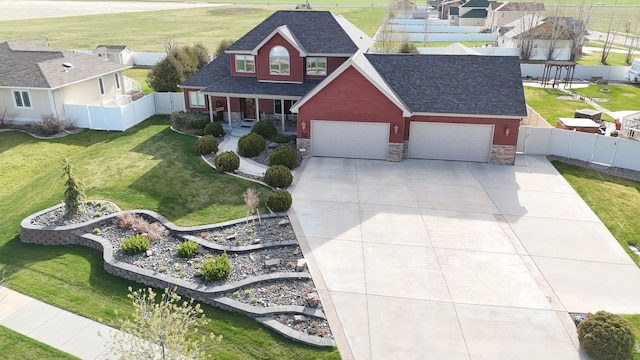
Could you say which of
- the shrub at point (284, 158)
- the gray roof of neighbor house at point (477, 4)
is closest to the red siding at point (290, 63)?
the shrub at point (284, 158)

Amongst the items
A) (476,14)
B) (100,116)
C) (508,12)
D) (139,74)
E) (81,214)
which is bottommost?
(81,214)

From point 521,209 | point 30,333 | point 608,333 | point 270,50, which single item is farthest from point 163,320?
point 270,50

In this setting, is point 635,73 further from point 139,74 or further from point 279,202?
point 139,74

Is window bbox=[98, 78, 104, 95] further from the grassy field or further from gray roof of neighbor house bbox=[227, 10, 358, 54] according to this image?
the grassy field

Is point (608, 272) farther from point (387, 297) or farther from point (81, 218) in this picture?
point (81, 218)

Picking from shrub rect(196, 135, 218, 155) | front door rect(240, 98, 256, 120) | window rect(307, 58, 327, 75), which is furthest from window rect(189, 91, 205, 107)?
window rect(307, 58, 327, 75)

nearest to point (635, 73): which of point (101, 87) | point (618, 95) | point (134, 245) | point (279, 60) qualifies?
point (618, 95)
